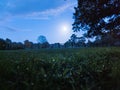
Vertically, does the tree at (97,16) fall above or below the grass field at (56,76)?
above

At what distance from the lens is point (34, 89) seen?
212 inches

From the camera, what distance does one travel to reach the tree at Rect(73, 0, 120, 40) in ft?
70.0

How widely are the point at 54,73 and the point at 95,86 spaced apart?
0.88m

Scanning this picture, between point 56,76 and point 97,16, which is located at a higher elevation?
point 97,16

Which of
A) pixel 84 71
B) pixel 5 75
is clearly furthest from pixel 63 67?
pixel 5 75

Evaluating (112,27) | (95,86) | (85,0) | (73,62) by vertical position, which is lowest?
(95,86)

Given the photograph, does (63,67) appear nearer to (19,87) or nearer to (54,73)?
(54,73)

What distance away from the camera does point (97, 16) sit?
2153 centimetres

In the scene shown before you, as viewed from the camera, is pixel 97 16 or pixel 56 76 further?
pixel 97 16

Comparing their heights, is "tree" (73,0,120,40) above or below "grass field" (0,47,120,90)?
above

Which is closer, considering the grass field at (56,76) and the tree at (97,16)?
the grass field at (56,76)

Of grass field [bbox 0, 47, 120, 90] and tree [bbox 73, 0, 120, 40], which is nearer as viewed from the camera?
grass field [bbox 0, 47, 120, 90]

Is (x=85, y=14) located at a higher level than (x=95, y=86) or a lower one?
higher

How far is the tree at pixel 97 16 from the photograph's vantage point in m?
21.3
